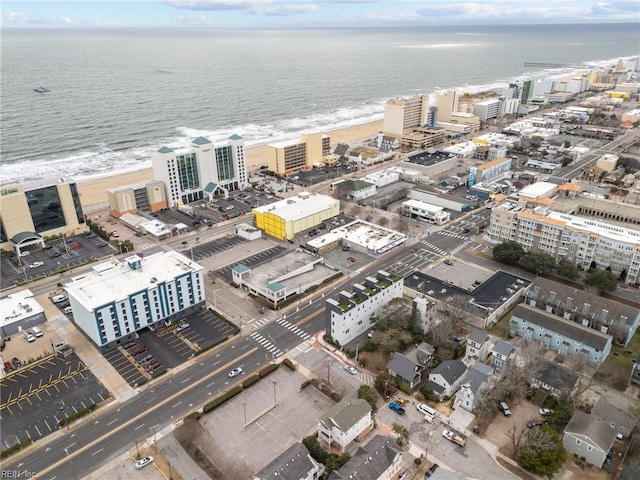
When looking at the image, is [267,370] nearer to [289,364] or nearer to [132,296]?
[289,364]

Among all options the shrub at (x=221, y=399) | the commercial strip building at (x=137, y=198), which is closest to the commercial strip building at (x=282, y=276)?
the shrub at (x=221, y=399)

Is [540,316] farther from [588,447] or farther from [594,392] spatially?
[588,447]

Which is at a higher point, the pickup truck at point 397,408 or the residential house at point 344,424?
the residential house at point 344,424

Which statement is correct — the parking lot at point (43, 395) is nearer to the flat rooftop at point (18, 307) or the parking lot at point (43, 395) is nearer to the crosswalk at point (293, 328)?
the flat rooftop at point (18, 307)

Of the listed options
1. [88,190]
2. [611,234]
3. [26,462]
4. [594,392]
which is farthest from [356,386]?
[88,190]

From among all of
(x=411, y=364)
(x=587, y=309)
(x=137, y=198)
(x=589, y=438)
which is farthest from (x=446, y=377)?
(x=137, y=198)

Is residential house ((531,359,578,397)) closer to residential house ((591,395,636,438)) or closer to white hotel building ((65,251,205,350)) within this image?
residential house ((591,395,636,438))
